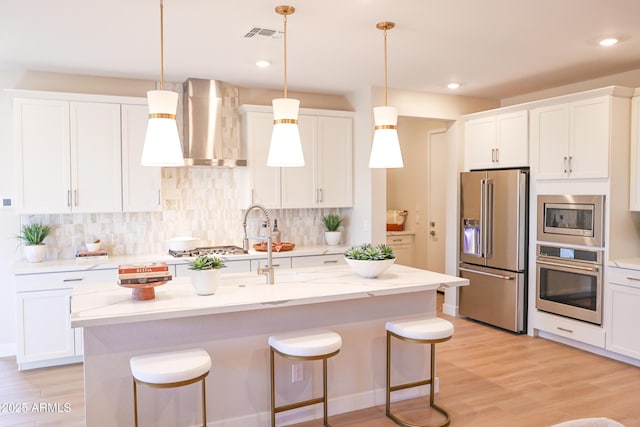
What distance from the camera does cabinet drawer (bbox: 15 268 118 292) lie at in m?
4.03

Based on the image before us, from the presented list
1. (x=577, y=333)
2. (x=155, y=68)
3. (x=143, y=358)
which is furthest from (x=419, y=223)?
(x=143, y=358)

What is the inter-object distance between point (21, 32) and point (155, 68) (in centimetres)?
119

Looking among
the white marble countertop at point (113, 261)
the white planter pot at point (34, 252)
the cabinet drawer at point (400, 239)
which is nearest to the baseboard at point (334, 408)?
the white marble countertop at point (113, 261)

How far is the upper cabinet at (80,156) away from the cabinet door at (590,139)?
395cm

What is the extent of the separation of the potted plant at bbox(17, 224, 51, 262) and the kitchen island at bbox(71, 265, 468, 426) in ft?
5.52

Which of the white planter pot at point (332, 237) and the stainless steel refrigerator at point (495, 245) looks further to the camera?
the white planter pot at point (332, 237)

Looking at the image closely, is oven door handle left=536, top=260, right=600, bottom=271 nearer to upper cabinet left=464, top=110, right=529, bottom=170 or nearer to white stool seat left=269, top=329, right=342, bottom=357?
upper cabinet left=464, top=110, right=529, bottom=170

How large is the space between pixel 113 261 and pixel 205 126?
1.59 meters

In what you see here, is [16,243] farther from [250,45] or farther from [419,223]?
[419,223]

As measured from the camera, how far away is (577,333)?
4500 millimetres

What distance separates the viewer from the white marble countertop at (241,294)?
2.44 metres

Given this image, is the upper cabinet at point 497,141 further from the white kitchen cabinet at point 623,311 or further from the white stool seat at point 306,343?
the white stool seat at point 306,343

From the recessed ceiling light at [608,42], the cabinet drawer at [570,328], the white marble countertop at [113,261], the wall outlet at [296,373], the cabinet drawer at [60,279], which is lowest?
the cabinet drawer at [570,328]

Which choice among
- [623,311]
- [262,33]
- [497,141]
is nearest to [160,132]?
[262,33]
